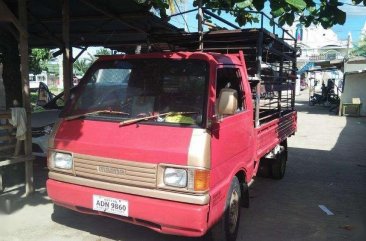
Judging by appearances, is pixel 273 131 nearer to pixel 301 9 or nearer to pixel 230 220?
pixel 230 220

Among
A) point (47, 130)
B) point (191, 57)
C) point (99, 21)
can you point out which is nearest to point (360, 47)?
point (99, 21)

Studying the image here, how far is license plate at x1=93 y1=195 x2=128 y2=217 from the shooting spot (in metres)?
3.81

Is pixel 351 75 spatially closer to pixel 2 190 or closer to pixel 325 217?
pixel 325 217

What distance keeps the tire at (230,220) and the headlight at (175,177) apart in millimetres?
664

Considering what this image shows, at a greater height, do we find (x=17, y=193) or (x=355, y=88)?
(x=355, y=88)

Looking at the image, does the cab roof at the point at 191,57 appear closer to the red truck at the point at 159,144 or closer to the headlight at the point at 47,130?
the red truck at the point at 159,144

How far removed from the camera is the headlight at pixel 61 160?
413cm

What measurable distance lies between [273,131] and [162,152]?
3.01 m

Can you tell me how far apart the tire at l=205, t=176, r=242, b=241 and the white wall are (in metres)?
19.8

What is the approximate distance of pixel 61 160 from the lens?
4.18 metres

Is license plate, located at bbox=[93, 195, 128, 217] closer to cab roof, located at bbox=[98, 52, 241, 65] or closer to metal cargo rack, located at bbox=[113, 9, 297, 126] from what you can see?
cab roof, located at bbox=[98, 52, 241, 65]

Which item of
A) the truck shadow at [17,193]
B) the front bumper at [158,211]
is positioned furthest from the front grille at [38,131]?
the front bumper at [158,211]

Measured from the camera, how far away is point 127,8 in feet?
24.6

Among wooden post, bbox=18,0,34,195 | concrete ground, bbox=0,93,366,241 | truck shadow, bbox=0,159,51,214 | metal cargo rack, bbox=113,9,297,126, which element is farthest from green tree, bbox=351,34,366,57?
wooden post, bbox=18,0,34,195
